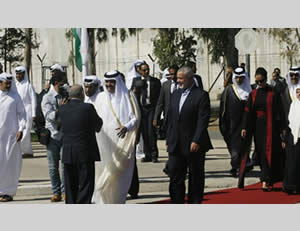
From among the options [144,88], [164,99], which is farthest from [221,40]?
[164,99]

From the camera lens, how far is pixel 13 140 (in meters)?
13.0

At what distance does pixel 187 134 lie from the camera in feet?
36.6

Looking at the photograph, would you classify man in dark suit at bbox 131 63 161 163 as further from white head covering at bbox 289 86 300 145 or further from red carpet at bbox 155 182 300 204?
white head covering at bbox 289 86 300 145

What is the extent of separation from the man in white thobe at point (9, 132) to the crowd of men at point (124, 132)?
0.05ft

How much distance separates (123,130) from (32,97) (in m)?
6.41

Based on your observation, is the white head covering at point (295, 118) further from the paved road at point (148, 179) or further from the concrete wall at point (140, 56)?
the concrete wall at point (140, 56)

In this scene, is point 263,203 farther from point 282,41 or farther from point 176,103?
point 282,41

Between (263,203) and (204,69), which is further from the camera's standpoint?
(204,69)

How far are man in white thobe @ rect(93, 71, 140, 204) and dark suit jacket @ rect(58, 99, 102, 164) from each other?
976 millimetres

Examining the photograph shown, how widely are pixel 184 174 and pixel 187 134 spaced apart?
22.7 inches

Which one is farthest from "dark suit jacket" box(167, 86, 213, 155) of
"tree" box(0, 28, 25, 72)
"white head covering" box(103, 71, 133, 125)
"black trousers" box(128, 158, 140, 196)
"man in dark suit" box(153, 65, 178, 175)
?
"tree" box(0, 28, 25, 72)

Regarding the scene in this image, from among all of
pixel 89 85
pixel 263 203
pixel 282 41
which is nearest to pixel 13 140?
pixel 89 85

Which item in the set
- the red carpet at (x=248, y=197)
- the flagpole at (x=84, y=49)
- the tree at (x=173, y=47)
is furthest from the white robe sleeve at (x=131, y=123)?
the tree at (x=173, y=47)

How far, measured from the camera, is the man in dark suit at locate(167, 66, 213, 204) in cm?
1110
